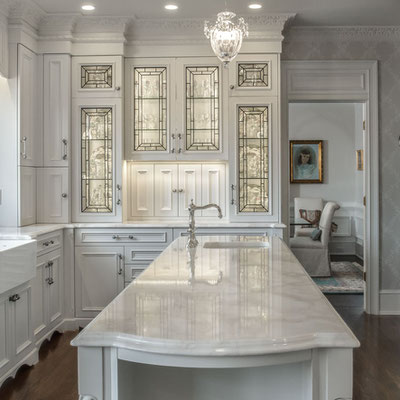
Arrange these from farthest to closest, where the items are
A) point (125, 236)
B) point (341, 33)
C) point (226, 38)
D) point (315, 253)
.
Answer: point (315, 253) → point (341, 33) → point (125, 236) → point (226, 38)

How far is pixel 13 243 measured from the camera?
3531 millimetres

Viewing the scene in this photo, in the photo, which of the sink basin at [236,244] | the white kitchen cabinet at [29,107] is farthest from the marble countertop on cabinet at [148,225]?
the sink basin at [236,244]

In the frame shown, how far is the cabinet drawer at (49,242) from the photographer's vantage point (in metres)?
3.92

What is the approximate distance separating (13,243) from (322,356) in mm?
2834

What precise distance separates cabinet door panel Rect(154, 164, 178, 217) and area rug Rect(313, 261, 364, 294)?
2.12m

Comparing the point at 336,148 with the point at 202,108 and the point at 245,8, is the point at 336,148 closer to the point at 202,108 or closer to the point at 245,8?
the point at 202,108

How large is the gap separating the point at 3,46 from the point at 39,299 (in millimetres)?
2045

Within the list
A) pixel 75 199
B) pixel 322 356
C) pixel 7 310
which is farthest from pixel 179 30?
pixel 322 356

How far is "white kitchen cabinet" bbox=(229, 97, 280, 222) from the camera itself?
4527mm

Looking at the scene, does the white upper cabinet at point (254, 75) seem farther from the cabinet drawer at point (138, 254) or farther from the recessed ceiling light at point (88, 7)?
the cabinet drawer at point (138, 254)

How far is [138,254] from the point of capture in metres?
4.47

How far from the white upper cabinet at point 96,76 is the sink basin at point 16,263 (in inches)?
65.1

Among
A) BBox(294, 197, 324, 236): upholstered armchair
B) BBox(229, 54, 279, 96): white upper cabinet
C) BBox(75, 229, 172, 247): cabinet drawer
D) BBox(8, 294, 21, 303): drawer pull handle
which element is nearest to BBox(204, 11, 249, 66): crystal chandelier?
BBox(229, 54, 279, 96): white upper cabinet

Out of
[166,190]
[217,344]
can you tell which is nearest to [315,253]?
[166,190]
